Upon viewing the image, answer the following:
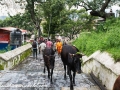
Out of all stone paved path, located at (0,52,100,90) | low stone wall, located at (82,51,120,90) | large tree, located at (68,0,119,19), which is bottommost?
stone paved path, located at (0,52,100,90)

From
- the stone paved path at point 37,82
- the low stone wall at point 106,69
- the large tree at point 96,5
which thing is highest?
the large tree at point 96,5

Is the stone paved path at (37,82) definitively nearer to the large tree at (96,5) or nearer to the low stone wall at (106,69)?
the low stone wall at (106,69)

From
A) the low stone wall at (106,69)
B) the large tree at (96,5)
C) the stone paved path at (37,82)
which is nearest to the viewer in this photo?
the low stone wall at (106,69)

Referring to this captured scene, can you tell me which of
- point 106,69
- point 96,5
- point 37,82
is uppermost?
point 96,5

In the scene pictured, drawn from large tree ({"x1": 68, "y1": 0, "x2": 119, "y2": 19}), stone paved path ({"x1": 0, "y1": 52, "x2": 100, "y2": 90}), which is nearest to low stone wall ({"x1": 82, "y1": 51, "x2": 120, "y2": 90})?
stone paved path ({"x1": 0, "y1": 52, "x2": 100, "y2": 90})

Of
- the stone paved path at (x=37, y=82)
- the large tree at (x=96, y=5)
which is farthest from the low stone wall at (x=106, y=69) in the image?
the large tree at (x=96, y=5)

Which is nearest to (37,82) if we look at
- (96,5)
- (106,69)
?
(106,69)

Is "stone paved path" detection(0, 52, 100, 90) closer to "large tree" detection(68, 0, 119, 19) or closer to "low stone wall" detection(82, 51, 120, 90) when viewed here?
"low stone wall" detection(82, 51, 120, 90)

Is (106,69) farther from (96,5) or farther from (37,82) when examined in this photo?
(96,5)

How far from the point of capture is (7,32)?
29266 mm

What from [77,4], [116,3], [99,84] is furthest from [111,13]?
[99,84]

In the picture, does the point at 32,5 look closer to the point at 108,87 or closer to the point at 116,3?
the point at 116,3

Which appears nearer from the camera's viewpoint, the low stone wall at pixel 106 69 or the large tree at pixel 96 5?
the low stone wall at pixel 106 69

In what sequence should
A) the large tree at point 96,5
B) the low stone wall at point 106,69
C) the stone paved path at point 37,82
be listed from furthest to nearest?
the large tree at point 96,5
the stone paved path at point 37,82
the low stone wall at point 106,69
